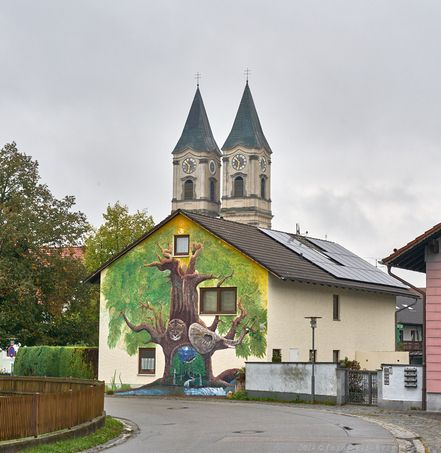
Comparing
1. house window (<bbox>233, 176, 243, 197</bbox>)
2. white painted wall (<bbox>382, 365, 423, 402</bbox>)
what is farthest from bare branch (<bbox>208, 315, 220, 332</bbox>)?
house window (<bbox>233, 176, 243, 197</bbox>)

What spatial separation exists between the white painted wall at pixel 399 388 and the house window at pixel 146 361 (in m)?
13.6

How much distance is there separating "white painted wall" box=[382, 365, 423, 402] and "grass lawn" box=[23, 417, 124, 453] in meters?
10.5

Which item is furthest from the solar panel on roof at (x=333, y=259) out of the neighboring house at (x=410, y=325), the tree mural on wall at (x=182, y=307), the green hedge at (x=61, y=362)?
the neighboring house at (x=410, y=325)

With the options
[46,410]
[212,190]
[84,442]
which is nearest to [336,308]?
[84,442]

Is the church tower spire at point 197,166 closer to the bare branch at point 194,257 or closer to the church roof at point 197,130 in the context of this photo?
the church roof at point 197,130

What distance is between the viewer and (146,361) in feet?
138

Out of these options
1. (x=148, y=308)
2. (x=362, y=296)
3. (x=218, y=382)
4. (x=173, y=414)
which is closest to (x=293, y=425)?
(x=173, y=414)

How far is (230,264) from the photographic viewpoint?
134ft

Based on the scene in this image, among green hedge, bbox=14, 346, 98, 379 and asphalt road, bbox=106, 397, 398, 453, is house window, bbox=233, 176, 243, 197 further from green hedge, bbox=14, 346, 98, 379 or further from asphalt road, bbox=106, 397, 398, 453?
asphalt road, bbox=106, 397, 398, 453

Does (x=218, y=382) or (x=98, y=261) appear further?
(x=98, y=261)

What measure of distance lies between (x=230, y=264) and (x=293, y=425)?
16619 mm

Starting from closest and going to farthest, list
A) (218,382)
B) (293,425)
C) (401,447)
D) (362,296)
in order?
(401,447), (293,425), (218,382), (362,296)

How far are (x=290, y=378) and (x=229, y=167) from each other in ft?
479

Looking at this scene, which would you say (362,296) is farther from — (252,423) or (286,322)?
(252,423)
